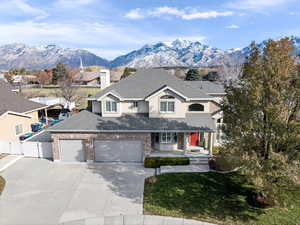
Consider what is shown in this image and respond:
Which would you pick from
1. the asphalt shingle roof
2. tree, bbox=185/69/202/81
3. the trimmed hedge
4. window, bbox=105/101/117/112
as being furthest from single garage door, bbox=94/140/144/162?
tree, bbox=185/69/202/81

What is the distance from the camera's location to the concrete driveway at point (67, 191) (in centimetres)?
1141

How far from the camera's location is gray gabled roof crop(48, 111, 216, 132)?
17.2 meters

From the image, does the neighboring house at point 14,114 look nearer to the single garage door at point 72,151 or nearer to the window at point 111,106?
the single garage door at point 72,151

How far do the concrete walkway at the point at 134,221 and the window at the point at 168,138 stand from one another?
8.72 m

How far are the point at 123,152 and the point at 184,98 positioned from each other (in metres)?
7.52

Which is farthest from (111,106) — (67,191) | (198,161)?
(198,161)

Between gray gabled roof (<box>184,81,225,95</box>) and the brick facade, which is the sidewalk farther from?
gray gabled roof (<box>184,81,225,95</box>)

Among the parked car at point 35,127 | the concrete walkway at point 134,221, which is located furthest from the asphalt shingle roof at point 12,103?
the concrete walkway at point 134,221

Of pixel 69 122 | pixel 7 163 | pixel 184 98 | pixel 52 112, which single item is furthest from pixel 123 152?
pixel 52 112

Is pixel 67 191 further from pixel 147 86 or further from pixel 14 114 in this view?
pixel 14 114

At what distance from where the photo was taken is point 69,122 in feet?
59.6

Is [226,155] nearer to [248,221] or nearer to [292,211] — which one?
[248,221]

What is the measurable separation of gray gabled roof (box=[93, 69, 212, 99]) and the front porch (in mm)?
4109

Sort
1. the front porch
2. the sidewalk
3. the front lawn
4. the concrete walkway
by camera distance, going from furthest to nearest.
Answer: the front porch < the sidewalk < the front lawn < the concrete walkway
